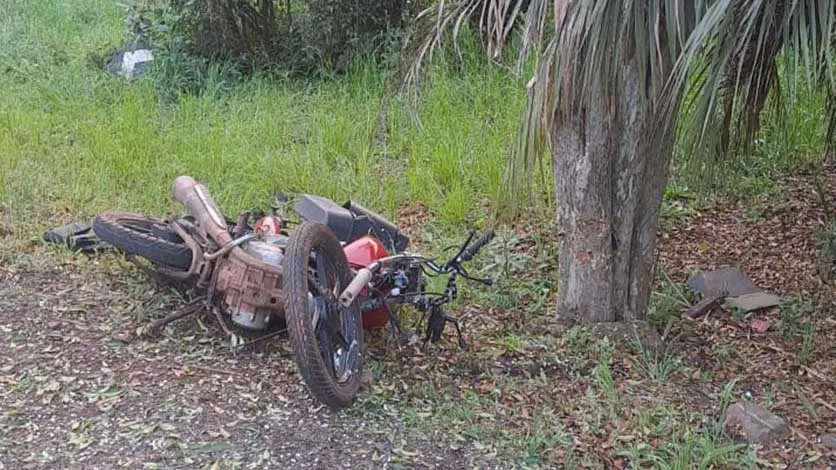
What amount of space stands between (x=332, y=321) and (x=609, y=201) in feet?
3.28

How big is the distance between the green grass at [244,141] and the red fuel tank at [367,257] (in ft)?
2.98

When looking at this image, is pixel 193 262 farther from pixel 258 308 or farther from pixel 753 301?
pixel 753 301

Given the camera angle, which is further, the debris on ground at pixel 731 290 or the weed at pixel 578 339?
the debris on ground at pixel 731 290

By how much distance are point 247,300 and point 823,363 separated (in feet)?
6.38

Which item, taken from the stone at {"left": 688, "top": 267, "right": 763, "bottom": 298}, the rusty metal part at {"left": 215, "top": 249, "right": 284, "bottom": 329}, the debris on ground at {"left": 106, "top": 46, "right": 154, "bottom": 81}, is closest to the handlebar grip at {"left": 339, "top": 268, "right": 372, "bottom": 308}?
the rusty metal part at {"left": 215, "top": 249, "right": 284, "bottom": 329}

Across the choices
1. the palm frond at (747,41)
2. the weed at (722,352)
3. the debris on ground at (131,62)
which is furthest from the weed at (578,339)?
the debris on ground at (131,62)

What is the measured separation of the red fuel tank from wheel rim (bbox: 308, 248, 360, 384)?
200mm

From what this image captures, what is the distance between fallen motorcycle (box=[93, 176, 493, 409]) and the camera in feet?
8.21

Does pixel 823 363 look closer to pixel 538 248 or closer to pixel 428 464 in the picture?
pixel 538 248

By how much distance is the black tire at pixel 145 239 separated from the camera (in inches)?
118

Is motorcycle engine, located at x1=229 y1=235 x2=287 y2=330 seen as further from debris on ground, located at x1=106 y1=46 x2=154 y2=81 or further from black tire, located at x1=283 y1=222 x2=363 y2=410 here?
debris on ground, located at x1=106 y1=46 x2=154 y2=81

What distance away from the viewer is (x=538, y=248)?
4023mm

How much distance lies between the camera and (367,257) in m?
3.02

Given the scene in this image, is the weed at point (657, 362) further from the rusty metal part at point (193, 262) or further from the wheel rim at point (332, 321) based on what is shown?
the rusty metal part at point (193, 262)
